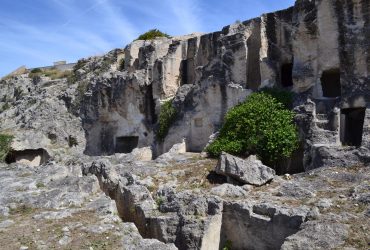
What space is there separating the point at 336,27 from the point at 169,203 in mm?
9765

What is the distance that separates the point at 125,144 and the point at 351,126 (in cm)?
1394

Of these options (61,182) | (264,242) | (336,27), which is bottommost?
(264,242)

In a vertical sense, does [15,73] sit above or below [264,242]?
above

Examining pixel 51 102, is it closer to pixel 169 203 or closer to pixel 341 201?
pixel 169 203

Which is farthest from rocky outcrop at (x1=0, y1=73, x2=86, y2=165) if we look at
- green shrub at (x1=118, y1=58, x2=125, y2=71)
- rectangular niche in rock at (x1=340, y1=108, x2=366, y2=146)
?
rectangular niche in rock at (x1=340, y1=108, x2=366, y2=146)

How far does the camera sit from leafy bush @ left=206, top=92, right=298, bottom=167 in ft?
53.1

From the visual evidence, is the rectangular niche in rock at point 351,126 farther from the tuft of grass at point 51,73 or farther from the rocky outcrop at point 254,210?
the tuft of grass at point 51,73

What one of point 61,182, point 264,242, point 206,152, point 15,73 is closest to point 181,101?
point 206,152

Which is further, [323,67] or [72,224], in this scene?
[323,67]

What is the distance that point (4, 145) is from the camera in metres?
26.8

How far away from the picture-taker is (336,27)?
1719 centimetres

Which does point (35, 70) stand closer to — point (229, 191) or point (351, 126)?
point (351, 126)

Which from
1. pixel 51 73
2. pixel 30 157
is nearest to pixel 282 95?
pixel 30 157

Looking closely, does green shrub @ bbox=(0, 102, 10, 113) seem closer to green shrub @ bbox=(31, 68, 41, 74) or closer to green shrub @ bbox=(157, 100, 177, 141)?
green shrub @ bbox=(31, 68, 41, 74)
